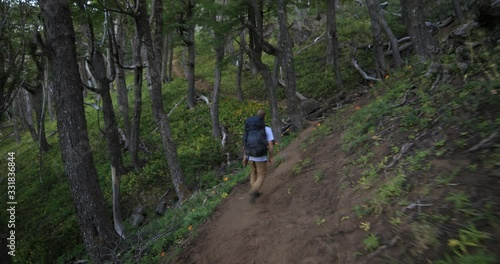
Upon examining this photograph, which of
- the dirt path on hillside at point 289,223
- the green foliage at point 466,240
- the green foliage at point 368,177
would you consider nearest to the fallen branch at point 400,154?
the green foliage at point 368,177

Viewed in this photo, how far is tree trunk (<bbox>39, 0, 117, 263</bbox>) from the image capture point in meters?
6.17

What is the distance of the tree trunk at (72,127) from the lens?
6.17 m

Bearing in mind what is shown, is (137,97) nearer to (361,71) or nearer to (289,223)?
(289,223)

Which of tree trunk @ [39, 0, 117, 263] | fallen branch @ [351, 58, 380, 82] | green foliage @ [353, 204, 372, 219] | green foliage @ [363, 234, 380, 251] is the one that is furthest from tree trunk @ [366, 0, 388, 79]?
tree trunk @ [39, 0, 117, 263]

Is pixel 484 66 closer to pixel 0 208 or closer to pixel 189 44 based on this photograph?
pixel 189 44

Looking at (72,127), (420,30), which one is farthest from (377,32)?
(72,127)

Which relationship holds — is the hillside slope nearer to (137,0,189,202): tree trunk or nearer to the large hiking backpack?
the large hiking backpack

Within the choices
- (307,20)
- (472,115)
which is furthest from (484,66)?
(307,20)

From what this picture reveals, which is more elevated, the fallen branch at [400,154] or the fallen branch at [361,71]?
the fallen branch at [361,71]

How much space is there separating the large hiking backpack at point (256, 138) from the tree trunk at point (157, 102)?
3.73 metres

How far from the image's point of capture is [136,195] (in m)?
12.1

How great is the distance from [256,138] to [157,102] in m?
4.15

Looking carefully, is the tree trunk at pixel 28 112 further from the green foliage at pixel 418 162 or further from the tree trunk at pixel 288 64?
the green foliage at pixel 418 162

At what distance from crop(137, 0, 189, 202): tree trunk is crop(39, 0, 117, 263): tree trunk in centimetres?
281
